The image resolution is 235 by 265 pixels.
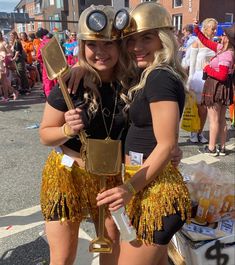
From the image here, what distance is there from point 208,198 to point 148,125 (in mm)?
805

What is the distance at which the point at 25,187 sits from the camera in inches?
145

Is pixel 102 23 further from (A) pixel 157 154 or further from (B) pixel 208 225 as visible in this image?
(B) pixel 208 225

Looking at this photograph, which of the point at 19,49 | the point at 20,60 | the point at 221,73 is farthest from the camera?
the point at 20,60

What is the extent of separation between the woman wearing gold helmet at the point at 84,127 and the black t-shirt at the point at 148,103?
17 cm

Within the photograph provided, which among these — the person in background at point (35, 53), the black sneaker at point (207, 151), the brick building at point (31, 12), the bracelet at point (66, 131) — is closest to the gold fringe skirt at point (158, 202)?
the bracelet at point (66, 131)

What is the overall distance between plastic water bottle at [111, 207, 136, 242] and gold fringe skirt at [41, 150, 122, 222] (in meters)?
0.34

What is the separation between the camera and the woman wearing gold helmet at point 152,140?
1.45 metres

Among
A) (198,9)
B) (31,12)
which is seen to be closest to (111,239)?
(198,9)

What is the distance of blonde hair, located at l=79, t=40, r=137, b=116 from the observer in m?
1.68

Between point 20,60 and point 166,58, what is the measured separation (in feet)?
28.2

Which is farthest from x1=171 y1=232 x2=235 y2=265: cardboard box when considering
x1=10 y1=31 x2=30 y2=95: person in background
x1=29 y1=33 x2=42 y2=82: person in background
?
x1=29 y1=33 x2=42 y2=82: person in background

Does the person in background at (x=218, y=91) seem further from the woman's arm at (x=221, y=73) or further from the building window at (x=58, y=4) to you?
the building window at (x=58, y=4)

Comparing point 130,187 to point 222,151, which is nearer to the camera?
point 130,187

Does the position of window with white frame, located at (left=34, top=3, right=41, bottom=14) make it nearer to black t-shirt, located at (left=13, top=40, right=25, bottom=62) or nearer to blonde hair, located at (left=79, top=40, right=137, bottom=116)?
black t-shirt, located at (left=13, top=40, right=25, bottom=62)
